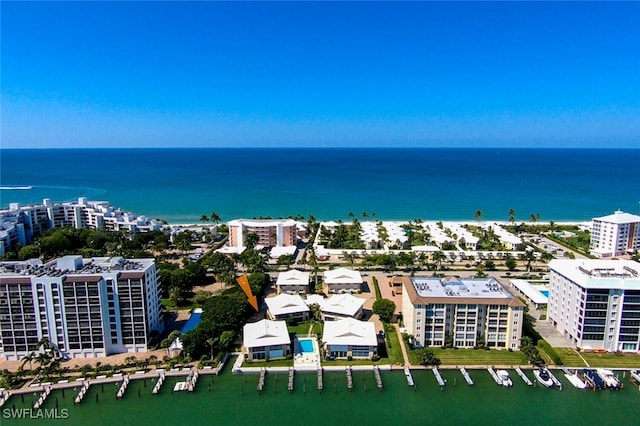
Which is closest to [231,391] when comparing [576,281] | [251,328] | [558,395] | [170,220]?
[251,328]

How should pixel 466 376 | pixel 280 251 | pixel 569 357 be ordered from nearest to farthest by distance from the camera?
pixel 466 376, pixel 569 357, pixel 280 251

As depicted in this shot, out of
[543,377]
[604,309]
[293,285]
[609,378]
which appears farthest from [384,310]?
[604,309]

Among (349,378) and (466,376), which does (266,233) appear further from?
(466,376)

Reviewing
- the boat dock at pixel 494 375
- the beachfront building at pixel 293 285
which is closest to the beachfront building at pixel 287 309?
the beachfront building at pixel 293 285

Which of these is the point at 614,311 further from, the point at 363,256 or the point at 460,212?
the point at 460,212

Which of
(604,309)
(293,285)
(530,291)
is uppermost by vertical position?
(604,309)

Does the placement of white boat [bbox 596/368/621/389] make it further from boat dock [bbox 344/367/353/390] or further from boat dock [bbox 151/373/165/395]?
boat dock [bbox 151/373/165/395]

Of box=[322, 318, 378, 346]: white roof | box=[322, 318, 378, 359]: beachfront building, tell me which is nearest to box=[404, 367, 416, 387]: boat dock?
box=[322, 318, 378, 359]: beachfront building

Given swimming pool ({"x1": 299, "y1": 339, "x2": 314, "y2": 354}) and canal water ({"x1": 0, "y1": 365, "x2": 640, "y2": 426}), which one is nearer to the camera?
canal water ({"x1": 0, "y1": 365, "x2": 640, "y2": 426})
